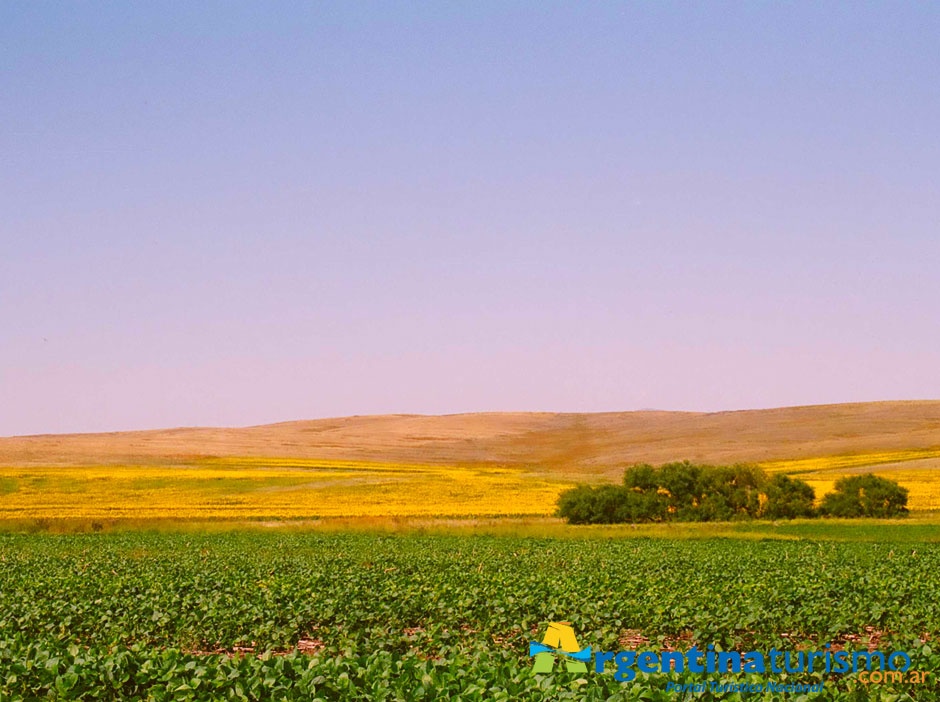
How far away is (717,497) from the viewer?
55.8 m

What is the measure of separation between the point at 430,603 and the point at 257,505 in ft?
148

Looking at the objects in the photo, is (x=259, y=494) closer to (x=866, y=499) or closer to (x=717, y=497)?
(x=717, y=497)

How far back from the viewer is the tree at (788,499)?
54.4 meters

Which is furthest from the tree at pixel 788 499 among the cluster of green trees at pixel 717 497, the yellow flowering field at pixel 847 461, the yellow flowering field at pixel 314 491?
the yellow flowering field at pixel 847 461

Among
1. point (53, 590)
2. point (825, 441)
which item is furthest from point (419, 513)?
point (825, 441)

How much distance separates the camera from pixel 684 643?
15.5 m

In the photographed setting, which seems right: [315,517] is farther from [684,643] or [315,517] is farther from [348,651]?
[348,651]

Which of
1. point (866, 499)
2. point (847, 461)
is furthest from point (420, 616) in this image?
point (847, 461)

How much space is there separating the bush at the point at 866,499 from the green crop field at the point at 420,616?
2131cm

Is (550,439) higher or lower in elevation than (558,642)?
lower

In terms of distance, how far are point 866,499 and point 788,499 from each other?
4.22 meters

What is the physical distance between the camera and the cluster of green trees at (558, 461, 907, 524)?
175 ft

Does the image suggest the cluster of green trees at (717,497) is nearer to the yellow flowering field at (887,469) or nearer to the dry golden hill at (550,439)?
the yellow flowering field at (887,469)

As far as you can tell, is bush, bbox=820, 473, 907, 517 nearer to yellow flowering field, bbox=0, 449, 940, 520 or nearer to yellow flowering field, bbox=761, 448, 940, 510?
yellow flowering field, bbox=761, 448, 940, 510
